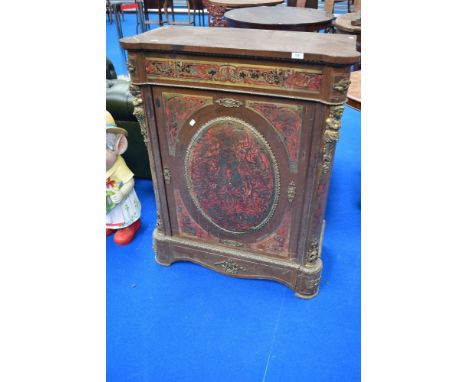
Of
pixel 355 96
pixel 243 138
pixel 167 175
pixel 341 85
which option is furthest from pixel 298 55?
pixel 167 175

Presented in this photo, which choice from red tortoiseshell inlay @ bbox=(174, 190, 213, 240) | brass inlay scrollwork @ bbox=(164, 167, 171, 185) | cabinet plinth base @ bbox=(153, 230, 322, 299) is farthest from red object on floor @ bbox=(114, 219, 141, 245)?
brass inlay scrollwork @ bbox=(164, 167, 171, 185)

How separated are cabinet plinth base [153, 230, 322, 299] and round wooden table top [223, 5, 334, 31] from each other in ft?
4.13

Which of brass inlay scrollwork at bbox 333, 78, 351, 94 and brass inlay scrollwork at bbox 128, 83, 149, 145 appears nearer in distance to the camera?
brass inlay scrollwork at bbox 333, 78, 351, 94

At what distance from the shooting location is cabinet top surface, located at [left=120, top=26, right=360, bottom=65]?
1128mm

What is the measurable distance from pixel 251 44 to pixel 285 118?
0.30 m

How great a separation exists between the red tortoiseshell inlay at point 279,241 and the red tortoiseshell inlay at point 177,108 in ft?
2.01

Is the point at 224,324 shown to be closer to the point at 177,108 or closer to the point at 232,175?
the point at 232,175

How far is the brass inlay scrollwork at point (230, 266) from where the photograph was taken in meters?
1.73

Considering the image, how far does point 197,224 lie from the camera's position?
171 centimetres

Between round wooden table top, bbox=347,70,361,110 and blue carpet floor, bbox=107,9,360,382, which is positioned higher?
round wooden table top, bbox=347,70,361,110

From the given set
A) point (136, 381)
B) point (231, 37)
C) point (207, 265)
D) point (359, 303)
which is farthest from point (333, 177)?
point (136, 381)

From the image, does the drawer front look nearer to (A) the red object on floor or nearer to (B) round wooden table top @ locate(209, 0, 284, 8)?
(A) the red object on floor

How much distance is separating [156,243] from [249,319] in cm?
64

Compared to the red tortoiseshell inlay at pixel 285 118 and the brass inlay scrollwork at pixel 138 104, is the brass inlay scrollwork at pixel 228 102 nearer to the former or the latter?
the red tortoiseshell inlay at pixel 285 118
